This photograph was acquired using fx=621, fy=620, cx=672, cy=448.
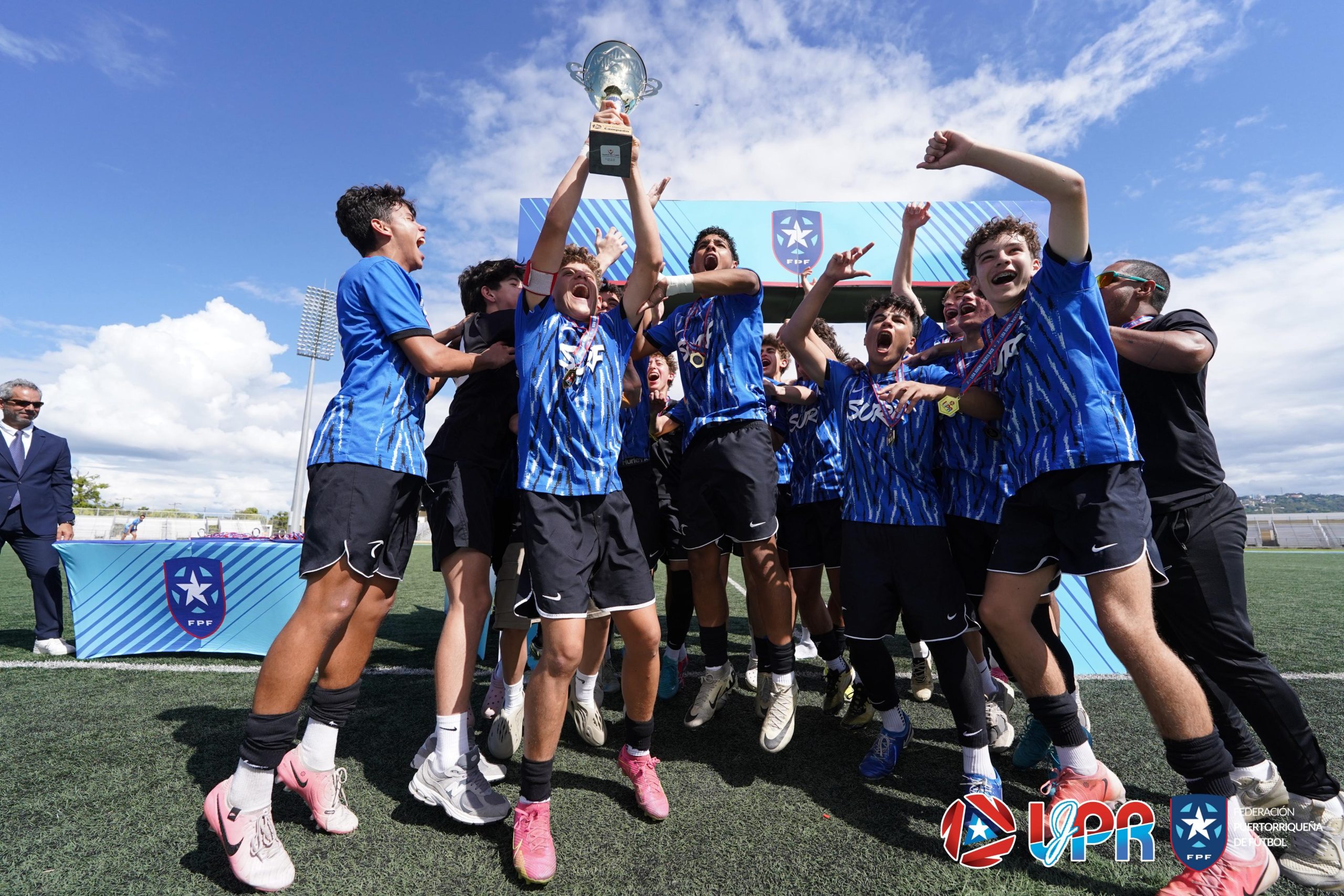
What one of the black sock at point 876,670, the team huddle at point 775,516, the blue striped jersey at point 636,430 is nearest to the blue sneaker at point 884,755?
the team huddle at point 775,516

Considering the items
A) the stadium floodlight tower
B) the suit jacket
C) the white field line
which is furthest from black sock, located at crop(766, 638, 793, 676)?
the stadium floodlight tower

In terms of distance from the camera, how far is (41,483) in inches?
214

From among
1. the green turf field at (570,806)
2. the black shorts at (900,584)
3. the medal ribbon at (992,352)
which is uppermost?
the medal ribbon at (992,352)

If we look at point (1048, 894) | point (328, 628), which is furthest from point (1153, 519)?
point (328, 628)

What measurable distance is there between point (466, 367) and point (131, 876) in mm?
1959

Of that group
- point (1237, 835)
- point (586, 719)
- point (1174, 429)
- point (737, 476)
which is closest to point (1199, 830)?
point (1237, 835)

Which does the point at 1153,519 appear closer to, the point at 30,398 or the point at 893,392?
the point at 893,392

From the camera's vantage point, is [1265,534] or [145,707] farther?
[1265,534]

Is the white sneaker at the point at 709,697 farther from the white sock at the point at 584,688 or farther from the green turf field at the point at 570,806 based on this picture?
the white sock at the point at 584,688

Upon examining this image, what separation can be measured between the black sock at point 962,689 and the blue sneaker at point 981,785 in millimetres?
111

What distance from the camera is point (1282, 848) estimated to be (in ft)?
6.90

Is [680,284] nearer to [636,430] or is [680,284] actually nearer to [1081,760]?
[636,430]

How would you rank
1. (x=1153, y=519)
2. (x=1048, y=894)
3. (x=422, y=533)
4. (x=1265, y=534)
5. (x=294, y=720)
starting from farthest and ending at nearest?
(x=422, y=533) < (x=1265, y=534) < (x=1153, y=519) < (x=294, y=720) < (x=1048, y=894)

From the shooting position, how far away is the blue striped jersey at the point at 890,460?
2.77m
